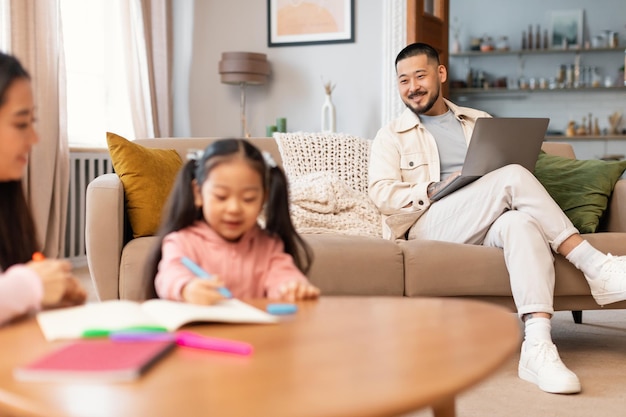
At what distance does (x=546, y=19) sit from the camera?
6.55 meters

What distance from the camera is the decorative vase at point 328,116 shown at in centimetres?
480

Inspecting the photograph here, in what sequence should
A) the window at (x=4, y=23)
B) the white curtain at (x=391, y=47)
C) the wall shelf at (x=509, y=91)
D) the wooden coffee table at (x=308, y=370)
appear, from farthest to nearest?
the wall shelf at (x=509, y=91) → the white curtain at (x=391, y=47) → the window at (x=4, y=23) → the wooden coffee table at (x=308, y=370)

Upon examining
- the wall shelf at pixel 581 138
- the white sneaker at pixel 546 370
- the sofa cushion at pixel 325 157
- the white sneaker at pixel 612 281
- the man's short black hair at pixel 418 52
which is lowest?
the white sneaker at pixel 546 370

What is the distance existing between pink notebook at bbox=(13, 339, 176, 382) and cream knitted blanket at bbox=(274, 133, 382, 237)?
5.85 ft

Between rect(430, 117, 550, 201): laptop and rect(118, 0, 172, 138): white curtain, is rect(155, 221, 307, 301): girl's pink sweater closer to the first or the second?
rect(430, 117, 550, 201): laptop

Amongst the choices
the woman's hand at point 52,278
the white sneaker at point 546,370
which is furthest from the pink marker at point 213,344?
the white sneaker at point 546,370

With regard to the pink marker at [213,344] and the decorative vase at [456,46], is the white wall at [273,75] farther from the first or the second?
the pink marker at [213,344]

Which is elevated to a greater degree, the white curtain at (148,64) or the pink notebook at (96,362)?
the white curtain at (148,64)

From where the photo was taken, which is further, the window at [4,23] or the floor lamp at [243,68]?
the floor lamp at [243,68]

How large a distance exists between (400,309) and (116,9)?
4.01m

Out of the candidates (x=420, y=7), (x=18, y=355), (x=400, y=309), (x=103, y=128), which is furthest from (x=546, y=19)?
(x=18, y=355)

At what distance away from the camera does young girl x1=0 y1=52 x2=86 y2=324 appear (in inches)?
40.0

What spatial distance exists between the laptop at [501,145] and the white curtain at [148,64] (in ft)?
9.11

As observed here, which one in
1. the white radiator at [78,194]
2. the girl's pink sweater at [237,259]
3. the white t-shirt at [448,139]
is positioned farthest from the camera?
the white radiator at [78,194]
